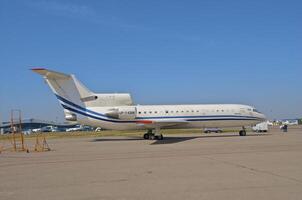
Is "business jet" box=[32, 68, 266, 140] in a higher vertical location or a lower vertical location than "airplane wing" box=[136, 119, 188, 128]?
higher

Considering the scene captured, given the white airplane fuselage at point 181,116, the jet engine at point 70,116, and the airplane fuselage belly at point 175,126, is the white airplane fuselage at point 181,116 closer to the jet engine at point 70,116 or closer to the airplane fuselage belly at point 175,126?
the airplane fuselage belly at point 175,126

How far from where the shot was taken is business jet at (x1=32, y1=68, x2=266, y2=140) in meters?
29.6

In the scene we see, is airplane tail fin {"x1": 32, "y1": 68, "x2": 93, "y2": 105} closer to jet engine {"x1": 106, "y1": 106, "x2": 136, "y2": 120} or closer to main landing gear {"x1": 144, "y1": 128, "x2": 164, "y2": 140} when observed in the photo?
jet engine {"x1": 106, "y1": 106, "x2": 136, "y2": 120}

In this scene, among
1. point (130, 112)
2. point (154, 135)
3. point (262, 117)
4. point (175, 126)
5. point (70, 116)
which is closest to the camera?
point (70, 116)

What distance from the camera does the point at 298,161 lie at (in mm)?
12875

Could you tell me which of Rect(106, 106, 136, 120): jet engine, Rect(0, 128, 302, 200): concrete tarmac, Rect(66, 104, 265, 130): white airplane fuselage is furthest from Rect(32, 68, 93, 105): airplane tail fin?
Rect(0, 128, 302, 200): concrete tarmac

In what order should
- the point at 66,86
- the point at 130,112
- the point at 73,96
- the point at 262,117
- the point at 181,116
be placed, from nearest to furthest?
the point at 66,86 < the point at 73,96 < the point at 130,112 < the point at 181,116 < the point at 262,117

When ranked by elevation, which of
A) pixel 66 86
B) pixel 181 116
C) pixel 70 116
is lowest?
pixel 181 116

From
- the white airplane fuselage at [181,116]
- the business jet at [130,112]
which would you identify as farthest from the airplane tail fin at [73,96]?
the white airplane fuselage at [181,116]

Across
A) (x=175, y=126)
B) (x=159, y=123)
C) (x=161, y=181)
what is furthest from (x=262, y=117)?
(x=161, y=181)

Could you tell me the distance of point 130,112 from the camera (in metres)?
31.5

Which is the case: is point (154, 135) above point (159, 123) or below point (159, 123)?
below

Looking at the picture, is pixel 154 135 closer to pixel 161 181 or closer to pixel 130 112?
pixel 130 112

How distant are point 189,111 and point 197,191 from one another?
2612 cm
